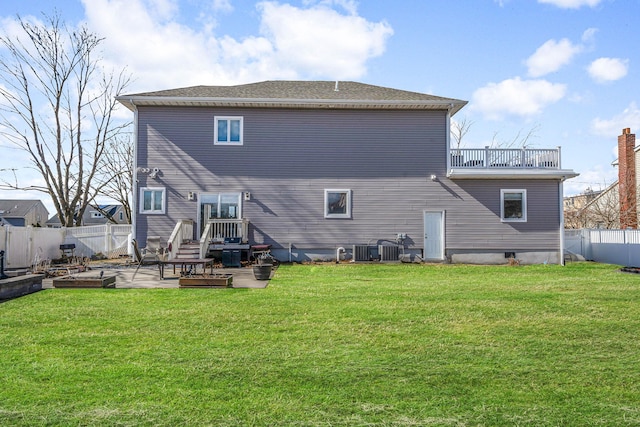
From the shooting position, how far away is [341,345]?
5656 mm

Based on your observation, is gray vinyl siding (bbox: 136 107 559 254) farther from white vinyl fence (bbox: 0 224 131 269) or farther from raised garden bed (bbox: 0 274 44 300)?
raised garden bed (bbox: 0 274 44 300)

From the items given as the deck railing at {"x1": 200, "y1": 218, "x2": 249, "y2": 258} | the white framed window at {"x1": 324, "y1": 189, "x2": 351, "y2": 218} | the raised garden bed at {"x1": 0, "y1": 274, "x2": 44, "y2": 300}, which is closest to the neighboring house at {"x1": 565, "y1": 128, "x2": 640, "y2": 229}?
the white framed window at {"x1": 324, "y1": 189, "x2": 351, "y2": 218}

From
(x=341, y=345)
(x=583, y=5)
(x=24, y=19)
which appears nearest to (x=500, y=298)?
(x=341, y=345)

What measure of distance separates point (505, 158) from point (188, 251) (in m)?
12.3

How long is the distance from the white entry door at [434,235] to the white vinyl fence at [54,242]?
492 inches

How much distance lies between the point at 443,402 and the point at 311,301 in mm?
4911

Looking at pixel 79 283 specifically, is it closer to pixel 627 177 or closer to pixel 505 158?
pixel 505 158

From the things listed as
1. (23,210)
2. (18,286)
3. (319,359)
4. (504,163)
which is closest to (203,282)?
(18,286)

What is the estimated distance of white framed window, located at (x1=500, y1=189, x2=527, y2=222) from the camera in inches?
693

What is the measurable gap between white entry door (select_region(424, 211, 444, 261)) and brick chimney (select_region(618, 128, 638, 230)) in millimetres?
13911

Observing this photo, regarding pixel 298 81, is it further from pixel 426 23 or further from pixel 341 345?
pixel 341 345

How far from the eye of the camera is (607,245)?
18484 millimetres

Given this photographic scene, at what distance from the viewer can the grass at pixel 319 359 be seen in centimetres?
371

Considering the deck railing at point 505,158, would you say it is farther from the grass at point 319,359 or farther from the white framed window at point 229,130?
the grass at point 319,359
